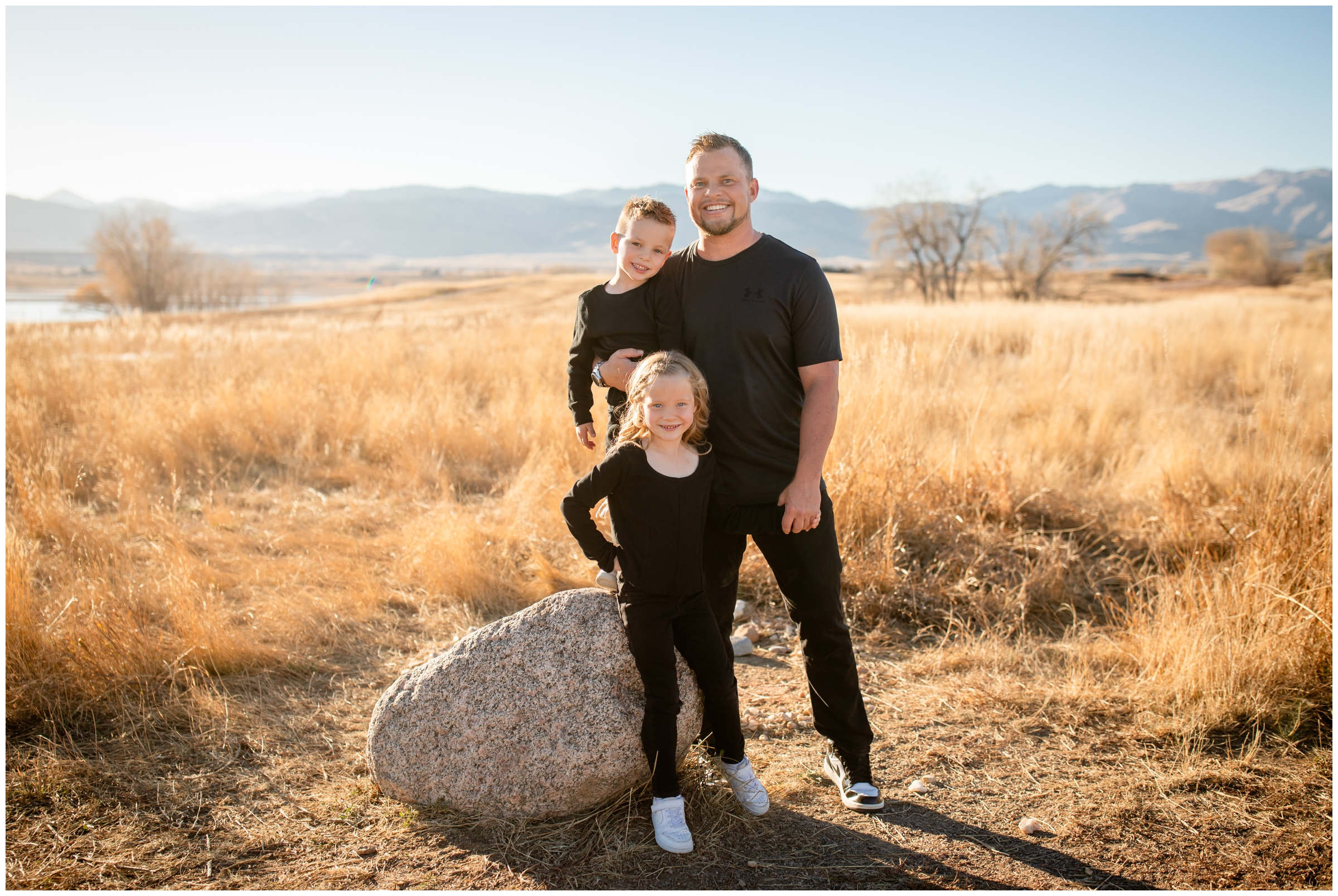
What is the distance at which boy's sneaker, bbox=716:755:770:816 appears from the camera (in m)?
2.71

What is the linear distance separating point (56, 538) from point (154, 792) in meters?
3.02

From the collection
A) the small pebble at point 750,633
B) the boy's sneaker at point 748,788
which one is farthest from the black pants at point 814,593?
the small pebble at point 750,633

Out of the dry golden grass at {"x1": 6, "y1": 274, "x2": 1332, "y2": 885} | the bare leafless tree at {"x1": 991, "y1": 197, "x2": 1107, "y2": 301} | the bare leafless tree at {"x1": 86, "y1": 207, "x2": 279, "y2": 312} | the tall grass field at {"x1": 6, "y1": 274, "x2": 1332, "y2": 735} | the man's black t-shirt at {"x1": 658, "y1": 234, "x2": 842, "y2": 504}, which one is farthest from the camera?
the bare leafless tree at {"x1": 86, "y1": 207, "x2": 279, "y2": 312}

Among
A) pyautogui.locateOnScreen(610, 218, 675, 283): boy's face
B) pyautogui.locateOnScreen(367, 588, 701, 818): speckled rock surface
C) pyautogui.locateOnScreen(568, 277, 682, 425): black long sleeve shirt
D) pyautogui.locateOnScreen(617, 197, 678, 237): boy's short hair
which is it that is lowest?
pyautogui.locateOnScreen(367, 588, 701, 818): speckled rock surface

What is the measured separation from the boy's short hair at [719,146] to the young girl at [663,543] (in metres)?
0.71

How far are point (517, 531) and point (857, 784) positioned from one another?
3170 millimetres

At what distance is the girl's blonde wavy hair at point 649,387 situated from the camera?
2459 millimetres

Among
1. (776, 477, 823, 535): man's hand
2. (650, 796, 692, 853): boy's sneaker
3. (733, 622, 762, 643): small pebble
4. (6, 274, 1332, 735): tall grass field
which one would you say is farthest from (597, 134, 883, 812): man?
(6, 274, 1332, 735): tall grass field

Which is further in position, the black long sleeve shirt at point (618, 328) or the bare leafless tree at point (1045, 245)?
the bare leafless tree at point (1045, 245)

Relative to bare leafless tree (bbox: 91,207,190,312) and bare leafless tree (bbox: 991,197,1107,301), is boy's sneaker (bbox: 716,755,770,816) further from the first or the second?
bare leafless tree (bbox: 91,207,190,312)

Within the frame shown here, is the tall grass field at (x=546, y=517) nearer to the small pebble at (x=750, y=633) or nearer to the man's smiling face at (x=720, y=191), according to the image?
the small pebble at (x=750, y=633)

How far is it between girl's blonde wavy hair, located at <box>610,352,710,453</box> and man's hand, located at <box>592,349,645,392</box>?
0.15 meters

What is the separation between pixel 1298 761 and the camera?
311 centimetres

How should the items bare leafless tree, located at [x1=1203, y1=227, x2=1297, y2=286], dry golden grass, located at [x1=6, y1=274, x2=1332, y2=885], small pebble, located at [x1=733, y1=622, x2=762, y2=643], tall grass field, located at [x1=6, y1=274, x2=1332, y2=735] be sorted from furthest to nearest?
bare leafless tree, located at [x1=1203, y1=227, x2=1297, y2=286], small pebble, located at [x1=733, y1=622, x2=762, y2=643], tall grass field, located at [x1=6, y1=274, x2=1332, y2=735], dry golden grass, located at [x1=6, y1=274, x2=1332, y2=885]
